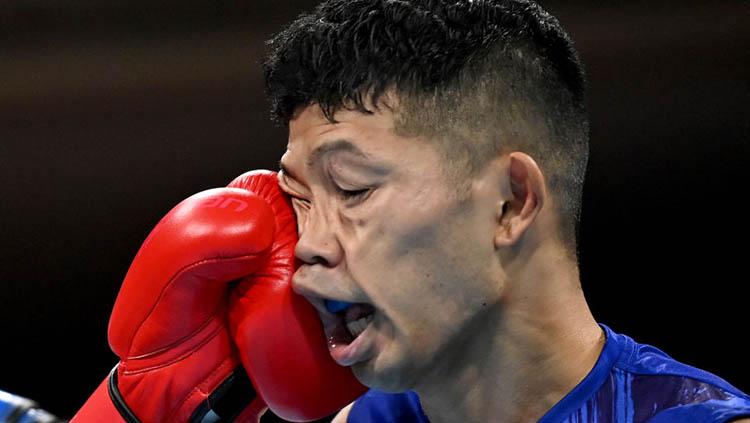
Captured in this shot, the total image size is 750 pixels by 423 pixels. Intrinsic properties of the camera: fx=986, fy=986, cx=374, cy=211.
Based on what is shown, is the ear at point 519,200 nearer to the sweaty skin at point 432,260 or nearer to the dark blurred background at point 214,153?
the sweaty skin at point 432,260

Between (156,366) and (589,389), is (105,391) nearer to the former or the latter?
(156,366)

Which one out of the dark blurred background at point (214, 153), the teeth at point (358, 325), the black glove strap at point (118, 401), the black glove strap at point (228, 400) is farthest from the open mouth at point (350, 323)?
the dark blurred background at point (214, 153)

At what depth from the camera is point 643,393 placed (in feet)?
3.59

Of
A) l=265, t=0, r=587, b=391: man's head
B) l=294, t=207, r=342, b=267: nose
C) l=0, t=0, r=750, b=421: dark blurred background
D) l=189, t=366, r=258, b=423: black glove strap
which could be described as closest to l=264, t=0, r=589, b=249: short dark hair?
Answer: l=265, t=0, r=587, b=391: man's head

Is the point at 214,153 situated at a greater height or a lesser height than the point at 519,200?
lesser

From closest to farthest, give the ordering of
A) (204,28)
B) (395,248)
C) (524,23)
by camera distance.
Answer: (395,248)
(524,23)
(204,28)

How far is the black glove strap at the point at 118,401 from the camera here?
1.08 meters

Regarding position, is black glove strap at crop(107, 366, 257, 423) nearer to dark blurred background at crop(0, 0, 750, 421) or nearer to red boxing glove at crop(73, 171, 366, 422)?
red boxing glove at crop(73, 171, 366, 422)

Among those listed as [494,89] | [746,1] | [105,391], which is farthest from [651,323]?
[105,391]

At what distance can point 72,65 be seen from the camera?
83.7 inches

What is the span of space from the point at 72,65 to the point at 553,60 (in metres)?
1.31

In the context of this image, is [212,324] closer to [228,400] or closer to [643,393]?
[228,400]

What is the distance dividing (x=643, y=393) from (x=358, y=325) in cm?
33

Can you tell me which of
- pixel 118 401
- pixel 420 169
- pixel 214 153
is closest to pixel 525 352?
pixel 420 169
